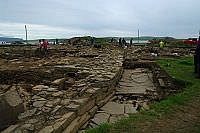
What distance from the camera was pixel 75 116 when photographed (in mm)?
4480

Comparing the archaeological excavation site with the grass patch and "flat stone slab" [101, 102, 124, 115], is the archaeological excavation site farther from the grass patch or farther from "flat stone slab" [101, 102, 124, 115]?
the grass patch

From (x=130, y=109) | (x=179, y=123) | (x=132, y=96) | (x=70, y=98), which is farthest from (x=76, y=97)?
(x=132, y=96)

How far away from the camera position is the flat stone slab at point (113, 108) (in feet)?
18.4

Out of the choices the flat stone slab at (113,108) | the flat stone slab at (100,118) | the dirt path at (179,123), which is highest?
the dirt path at (179,123)

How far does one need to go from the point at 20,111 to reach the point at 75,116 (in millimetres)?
976

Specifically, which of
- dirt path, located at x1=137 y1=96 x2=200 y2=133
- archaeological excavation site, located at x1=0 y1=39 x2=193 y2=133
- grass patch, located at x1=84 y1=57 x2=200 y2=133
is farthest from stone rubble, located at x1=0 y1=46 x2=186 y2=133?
dirt path, located at x1=137 y1=96 x2=200 y2=133

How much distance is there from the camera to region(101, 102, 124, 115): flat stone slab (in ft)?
18.4

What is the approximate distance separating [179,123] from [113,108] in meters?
1.77

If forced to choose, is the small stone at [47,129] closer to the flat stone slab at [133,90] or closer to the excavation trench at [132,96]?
the excavation trench at [132,96]

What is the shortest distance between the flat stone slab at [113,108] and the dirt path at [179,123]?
1.18 meters

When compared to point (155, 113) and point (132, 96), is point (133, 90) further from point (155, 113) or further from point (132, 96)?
point (155, 113)

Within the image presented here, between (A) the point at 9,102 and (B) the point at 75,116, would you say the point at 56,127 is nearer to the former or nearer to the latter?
(B) the point at 75,116

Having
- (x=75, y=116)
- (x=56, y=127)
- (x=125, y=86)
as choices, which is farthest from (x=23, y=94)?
(x=125, y=86)

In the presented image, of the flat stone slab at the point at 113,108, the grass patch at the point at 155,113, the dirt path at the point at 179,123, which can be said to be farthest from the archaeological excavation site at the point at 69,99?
the dirt path at the point at 179,123
